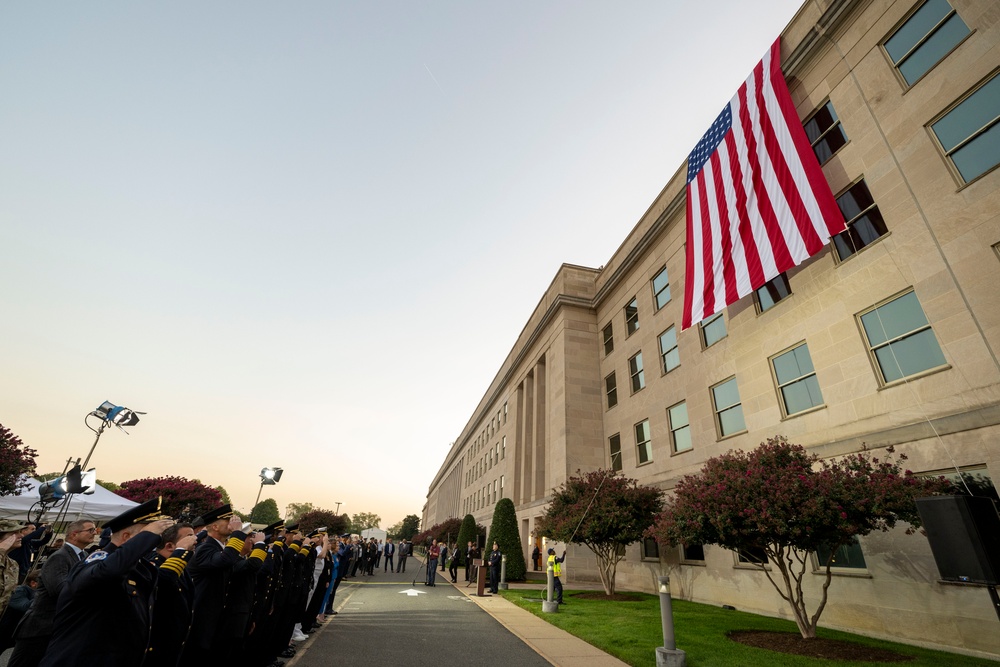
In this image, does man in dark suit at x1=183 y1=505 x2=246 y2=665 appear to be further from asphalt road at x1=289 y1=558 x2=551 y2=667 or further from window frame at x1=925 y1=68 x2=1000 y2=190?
window frame at x1=925 y1=68 x2=1000 y2=190

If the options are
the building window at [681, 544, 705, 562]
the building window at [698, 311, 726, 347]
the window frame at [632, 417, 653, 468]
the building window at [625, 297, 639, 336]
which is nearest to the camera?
the building window at [681, 544, 705, 562]

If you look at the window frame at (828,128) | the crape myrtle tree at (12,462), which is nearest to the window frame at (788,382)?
the window frame at (828,128)

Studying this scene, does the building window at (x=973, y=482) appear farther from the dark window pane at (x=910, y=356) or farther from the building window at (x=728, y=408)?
the building window at (x=728, y=408)

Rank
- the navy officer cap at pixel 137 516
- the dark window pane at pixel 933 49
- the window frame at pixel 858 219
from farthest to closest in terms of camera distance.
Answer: the window frame at pixel 858 219 < the dark window pane at pixel 933 49 < the navy officer cap at pixel 137 516

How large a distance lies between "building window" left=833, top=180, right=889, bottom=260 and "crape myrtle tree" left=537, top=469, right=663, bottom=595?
10.9 metres

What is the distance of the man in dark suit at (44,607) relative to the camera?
4.50 metres

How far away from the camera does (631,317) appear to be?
26953mm

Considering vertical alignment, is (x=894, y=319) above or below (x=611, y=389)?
below

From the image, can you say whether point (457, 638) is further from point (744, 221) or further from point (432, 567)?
point (744, 221)

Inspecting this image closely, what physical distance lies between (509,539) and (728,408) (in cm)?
1483

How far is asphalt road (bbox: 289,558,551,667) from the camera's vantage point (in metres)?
8.34

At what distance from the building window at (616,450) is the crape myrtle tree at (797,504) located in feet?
45.7

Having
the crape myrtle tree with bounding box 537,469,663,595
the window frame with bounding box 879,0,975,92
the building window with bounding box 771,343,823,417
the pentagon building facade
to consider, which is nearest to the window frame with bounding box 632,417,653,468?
the pentagon building facade

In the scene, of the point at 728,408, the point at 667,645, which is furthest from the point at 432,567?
the point at 667,645
